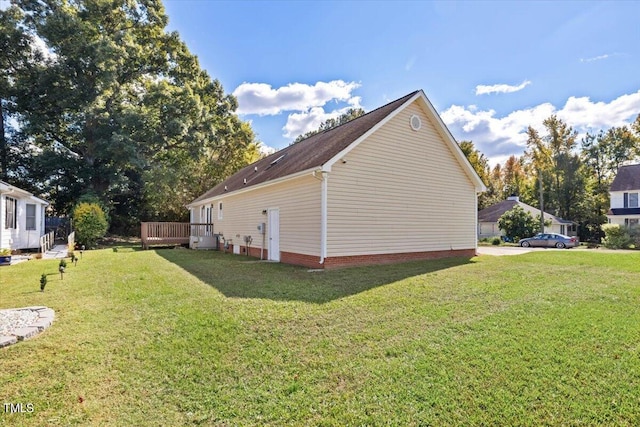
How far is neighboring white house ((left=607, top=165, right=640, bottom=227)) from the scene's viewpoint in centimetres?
3164

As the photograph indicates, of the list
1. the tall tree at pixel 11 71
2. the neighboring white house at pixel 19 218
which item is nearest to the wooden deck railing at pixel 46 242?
the neighboring white house at pixel 19 218

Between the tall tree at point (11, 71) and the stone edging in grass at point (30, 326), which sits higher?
the tall tree at point (11, 71)

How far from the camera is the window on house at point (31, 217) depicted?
18.0 metres

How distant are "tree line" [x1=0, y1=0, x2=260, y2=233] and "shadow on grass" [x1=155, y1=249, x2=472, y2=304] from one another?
1725cm

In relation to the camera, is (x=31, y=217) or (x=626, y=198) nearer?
(x=31, y=217)

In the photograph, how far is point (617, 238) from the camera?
25172 millimetres

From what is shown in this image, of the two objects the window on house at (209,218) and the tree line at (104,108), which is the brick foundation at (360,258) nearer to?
the window on house at (209,218)

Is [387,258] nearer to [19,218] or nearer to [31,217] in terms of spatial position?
[19,218]

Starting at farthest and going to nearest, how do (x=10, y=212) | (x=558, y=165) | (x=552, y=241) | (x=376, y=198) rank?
(x=558, y=165), (x=552, y=241), (x=10, y=212), (x=376, y=198)

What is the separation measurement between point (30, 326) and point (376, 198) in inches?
370

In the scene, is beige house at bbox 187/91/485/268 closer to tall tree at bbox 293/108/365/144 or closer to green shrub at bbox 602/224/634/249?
green shrub at bbox 602/224/634/249

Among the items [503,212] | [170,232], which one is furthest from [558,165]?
[170,232]

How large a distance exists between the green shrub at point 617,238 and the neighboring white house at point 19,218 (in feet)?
121

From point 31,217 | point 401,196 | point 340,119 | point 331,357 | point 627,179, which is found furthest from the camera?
point 340,119
